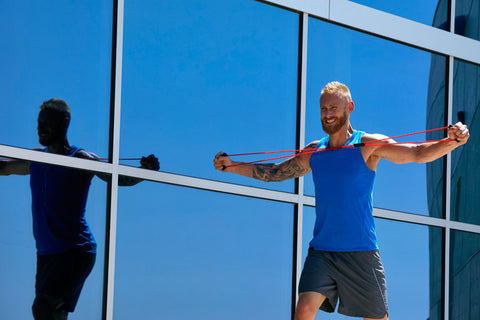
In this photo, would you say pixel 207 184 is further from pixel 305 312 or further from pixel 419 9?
pixel 419 9

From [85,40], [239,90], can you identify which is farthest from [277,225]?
[85,40]

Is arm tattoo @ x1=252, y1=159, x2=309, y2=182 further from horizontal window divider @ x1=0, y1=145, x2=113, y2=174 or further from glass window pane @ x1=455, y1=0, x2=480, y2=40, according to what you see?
glass window pane @ x1=455, y1=0, x2=480, y2=40

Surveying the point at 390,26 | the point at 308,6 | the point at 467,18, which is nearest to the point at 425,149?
the point at 308,6

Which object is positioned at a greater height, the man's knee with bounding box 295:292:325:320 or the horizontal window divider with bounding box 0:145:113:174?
the horizontal window divider with bounding box 0:145:113:174

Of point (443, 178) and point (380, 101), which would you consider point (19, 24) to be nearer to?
point (380, 101)

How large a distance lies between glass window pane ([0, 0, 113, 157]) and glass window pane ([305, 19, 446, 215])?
1755 mm

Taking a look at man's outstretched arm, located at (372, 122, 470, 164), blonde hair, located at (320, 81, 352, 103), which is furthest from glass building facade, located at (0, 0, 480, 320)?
man's outstretched arm, located at (372, 122, 470, 164)

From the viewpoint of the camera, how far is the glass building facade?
179 inches

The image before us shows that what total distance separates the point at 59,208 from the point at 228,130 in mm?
1410

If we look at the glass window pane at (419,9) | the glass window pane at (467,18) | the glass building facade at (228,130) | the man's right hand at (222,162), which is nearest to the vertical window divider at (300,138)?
the glass building facade at (228,130)

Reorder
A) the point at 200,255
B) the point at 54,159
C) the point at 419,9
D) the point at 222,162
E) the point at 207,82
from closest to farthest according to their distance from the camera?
the point at 54,159, the point at 222,162, the point at 200,255, the point at 207,82, the point at 419,9

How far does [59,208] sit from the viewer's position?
14.9 feet

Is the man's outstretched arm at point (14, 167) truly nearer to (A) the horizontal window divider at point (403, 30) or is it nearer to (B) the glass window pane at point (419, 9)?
(A) the horizontal window divider at point (403, 30)

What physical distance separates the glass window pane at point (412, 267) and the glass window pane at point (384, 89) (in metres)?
0.19
